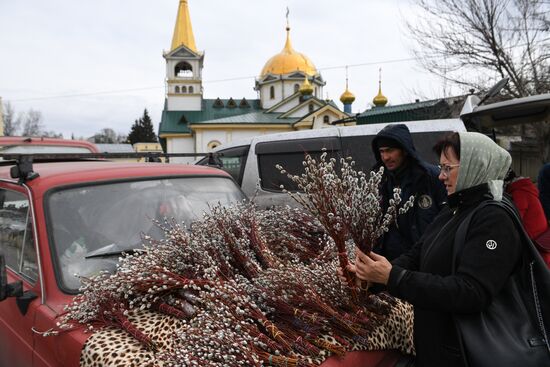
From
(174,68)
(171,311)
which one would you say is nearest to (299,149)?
(171,311)

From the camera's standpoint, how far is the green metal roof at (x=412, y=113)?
1572 cm

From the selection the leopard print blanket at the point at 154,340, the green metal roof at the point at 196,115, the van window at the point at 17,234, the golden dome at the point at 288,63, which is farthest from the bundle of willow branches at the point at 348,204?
the golden dome at the point at 288,63

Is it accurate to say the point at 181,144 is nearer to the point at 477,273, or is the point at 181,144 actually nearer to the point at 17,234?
the point at 17,234

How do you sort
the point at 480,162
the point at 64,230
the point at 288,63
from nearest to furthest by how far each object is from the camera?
1. the point at 480,162
2. the point at 64,230
3. the point at 288,63

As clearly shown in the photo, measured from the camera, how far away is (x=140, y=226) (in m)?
2.79

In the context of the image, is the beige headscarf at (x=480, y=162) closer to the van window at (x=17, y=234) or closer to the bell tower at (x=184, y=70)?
the van window at (x=17, y=234)

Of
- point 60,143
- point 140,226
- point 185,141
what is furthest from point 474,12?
point 185,141

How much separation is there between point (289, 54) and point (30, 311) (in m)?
60.2

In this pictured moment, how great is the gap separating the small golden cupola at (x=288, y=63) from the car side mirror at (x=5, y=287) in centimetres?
5742

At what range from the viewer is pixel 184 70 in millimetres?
54656

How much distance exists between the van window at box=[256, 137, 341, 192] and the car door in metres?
4.70

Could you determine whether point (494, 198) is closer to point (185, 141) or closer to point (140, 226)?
point (140, 226)

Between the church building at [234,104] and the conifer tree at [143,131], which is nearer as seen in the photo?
the church building at [234,104]

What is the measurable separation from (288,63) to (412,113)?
42576 millimetres
